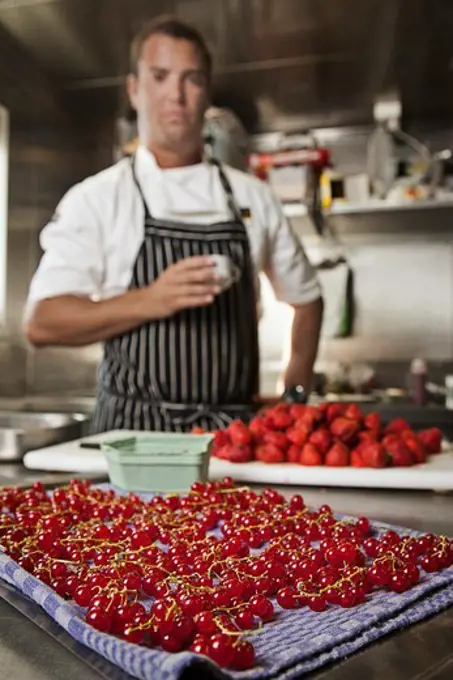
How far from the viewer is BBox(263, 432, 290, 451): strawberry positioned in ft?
3.67

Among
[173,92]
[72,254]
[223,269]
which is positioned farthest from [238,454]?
[173,92]

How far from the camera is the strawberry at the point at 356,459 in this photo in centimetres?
107

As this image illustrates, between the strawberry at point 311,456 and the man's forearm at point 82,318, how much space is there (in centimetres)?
67

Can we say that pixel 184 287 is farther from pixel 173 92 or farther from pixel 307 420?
pixel 173 92

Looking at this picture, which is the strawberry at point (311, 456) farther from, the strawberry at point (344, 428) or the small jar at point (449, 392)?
the small jar at point (449, 392)

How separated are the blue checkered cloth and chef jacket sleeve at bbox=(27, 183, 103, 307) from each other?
1.18 meters

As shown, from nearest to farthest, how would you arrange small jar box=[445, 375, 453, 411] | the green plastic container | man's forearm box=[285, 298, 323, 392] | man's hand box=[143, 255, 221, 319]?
1. the green plastic container
2. man's hand box=[143, 255, 221, 319]
3. man's forearm box=[285, 298, 323, 392]
4. small jar box=[445, 375, 453, 411]

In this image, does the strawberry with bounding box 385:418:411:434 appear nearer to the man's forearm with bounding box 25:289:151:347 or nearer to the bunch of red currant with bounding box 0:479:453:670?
the bunch of red currant with bounding box 0:479:453:670

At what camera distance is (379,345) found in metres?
3.09

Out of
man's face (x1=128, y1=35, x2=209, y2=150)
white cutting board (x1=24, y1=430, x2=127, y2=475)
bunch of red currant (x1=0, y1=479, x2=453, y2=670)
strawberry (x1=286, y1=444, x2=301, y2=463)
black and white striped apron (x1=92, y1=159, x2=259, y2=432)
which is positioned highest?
man's face (x1=128, y1=35, x2=209, y2=150)

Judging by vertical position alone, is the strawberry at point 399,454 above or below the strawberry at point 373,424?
below

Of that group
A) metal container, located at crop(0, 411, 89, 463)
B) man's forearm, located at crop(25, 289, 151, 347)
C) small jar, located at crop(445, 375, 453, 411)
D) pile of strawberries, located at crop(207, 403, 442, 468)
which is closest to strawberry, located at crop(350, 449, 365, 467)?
pile of strawberries, located at crop(207, 403, 442, 468)

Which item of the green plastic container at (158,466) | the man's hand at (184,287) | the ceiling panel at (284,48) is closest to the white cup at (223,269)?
the man's hand at (184,287)

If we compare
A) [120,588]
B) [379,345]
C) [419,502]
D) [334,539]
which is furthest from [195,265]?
[379,345]
